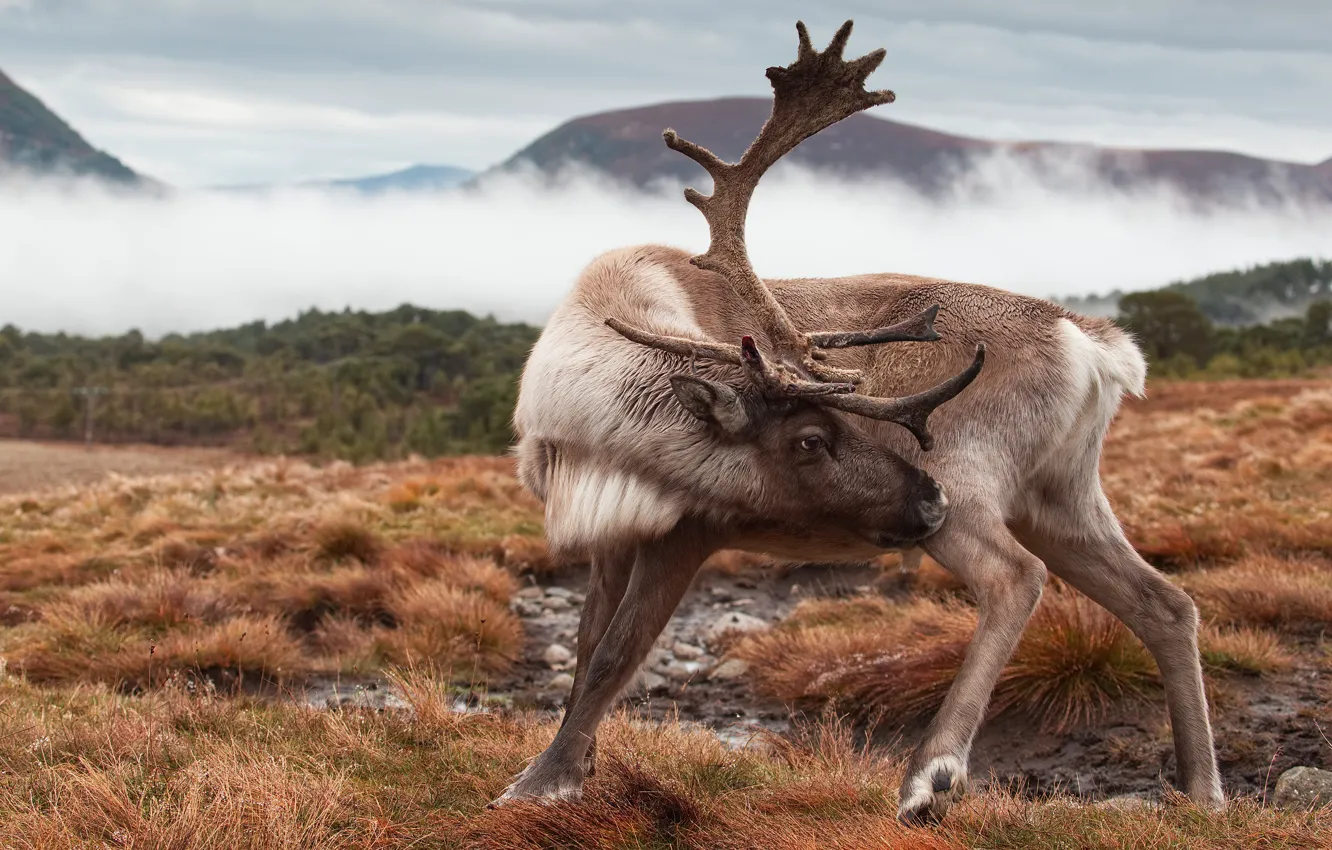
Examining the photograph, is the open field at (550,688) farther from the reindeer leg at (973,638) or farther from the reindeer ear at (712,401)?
the reindeer ear at (712,401)

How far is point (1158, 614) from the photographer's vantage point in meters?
5.36

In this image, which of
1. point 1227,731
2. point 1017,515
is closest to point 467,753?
point 1017,515

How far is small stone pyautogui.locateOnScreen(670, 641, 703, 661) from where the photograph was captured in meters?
8.55

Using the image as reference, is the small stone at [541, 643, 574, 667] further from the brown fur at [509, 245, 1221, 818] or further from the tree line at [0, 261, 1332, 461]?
the tree line at [0, 261, 1332, 461]

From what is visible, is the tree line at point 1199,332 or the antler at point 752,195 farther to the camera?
the tree line at point 1199,332

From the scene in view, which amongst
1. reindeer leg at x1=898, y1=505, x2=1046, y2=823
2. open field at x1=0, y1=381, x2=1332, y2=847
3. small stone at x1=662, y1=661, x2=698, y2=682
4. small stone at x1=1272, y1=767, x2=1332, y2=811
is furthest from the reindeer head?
small stone at x1=662, y1=661, x2=698, y2=682

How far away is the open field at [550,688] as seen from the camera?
13.5ft

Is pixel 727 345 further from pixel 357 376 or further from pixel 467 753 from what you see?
pixel 357 376

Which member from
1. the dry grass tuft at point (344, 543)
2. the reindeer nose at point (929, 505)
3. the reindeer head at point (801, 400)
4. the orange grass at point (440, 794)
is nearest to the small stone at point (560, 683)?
the orange grass at point (440, 794)

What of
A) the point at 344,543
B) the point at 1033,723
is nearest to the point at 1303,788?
the point at 1033,723

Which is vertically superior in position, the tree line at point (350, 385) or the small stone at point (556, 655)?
the small stone at point (556, 655)

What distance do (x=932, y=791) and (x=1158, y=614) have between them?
1710 millimetres

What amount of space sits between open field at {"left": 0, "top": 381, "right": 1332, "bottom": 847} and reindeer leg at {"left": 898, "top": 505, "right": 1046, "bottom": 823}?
175mm

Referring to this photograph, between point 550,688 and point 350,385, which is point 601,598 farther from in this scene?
point 350,385
